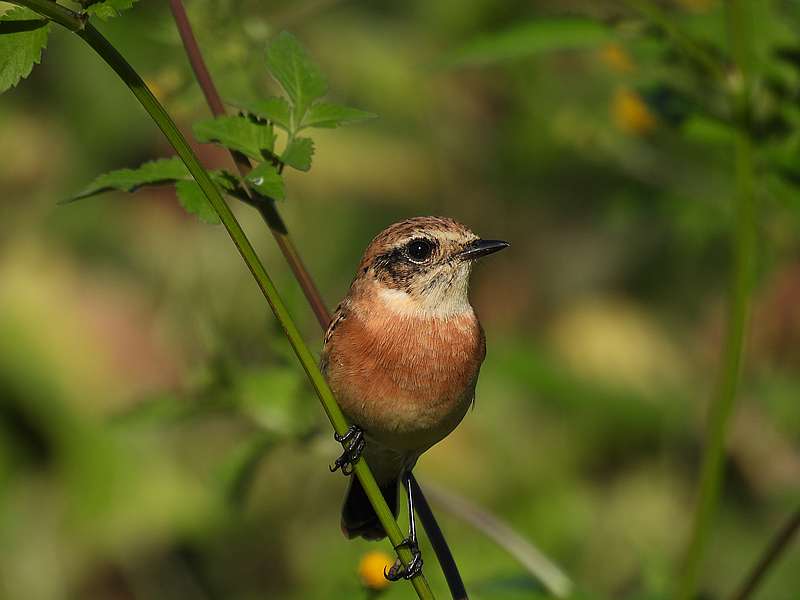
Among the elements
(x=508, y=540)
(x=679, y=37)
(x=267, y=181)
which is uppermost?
(x=267, y=181)

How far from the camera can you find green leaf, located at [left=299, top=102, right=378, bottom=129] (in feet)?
6.79

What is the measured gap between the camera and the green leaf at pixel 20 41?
5.80 feet

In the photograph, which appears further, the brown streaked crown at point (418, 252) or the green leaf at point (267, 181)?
the brown streaked crown at point (418, 252)

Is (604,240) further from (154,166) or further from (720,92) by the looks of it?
(154,166)

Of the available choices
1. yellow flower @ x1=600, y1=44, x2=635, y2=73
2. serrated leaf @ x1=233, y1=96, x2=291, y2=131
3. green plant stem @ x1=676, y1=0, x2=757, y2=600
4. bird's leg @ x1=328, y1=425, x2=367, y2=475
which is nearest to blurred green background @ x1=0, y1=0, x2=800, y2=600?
yellow flower @ x1=600, y1=44, x2=635, y2=73

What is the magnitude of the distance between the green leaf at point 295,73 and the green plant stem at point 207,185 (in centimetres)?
40

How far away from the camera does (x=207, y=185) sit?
1.77 metres

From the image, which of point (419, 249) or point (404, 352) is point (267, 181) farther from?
point (419, 249)

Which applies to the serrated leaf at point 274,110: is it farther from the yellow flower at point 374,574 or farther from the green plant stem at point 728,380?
the green plant stem at point 728,380

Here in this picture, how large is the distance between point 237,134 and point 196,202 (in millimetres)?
187

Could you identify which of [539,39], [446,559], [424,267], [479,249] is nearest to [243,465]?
[424,267]

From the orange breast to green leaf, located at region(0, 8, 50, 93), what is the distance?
43.6 inches

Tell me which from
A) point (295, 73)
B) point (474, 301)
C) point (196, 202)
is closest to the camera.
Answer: point (196, 202)

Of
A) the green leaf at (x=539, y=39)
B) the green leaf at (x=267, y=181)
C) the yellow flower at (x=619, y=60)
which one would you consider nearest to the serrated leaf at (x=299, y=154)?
the green leaf at (x=267, y=181)
